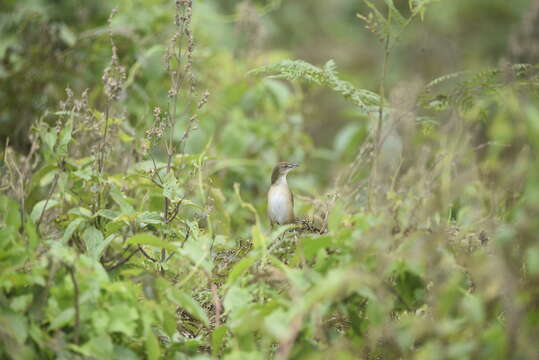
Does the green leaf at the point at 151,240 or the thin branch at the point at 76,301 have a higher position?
the green leaf at the point at 151,240

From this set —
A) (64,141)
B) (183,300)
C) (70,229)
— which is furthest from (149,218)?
(183,300)

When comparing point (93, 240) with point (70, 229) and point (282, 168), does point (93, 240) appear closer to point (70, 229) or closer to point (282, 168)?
point (70, 229)

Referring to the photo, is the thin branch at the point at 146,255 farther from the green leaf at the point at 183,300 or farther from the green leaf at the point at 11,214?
the green leaf at the point at 11,214

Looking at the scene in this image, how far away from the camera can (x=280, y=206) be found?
3.94 metres

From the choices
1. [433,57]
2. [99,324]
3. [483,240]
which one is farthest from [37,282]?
[433,57]

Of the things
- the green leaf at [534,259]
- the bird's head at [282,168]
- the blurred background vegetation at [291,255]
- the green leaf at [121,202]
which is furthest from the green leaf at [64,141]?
the green leaf at [534,259]

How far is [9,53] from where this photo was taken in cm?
498

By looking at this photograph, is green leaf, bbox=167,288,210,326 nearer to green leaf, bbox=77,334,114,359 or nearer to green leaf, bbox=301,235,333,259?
green leaf, bbox=77,334,114,359

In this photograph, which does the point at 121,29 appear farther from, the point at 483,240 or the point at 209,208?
the point at 483,240

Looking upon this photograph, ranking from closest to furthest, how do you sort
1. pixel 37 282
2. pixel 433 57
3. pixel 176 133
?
pixel 37 282 < pixel 176 133 < pixel 433 57

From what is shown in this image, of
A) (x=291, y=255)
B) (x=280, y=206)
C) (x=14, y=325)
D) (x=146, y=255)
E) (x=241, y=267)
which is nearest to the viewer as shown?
(x=14, y=325)

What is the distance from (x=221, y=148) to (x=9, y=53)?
1.75m

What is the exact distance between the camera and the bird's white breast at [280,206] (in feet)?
12.7

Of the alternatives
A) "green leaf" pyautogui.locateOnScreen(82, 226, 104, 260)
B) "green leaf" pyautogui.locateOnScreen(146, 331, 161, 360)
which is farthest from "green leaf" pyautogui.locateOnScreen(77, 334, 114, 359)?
"green leaf" pyautogui.locateOnScreen(82, 226, 104, 260)
